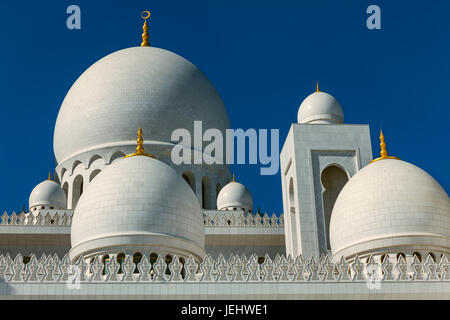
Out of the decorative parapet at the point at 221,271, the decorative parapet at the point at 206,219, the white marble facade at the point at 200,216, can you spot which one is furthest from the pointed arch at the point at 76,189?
the decorative parapet at the point at 221,271

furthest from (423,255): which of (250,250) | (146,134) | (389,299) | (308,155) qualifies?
(146,134)

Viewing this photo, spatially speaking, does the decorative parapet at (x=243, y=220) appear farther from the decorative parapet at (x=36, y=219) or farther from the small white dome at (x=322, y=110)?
the decorative parapet at (x=36, y=219)

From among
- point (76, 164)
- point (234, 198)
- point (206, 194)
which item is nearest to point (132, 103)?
point (76, 164)

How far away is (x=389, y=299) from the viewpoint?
48.0ft

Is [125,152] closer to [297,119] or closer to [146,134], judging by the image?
[146,134]

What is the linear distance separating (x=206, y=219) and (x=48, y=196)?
227 inches

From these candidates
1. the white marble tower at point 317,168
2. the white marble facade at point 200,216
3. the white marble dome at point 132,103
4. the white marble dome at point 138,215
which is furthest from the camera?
the white marble dome at point 132,103

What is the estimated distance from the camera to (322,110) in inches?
880

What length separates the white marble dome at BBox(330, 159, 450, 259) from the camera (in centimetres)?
1628

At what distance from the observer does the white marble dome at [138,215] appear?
15.8 meters

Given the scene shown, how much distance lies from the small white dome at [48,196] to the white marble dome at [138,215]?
6.98m

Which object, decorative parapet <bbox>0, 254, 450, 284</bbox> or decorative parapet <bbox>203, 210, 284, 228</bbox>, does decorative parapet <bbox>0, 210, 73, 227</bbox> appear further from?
decorative parapet <bbox>0, 254, 450, 284</bbox>

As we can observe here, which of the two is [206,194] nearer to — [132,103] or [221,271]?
[132,103]

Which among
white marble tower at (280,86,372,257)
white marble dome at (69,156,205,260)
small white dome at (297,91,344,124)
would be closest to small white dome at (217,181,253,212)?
white marble tower at (280,86,372,257)
